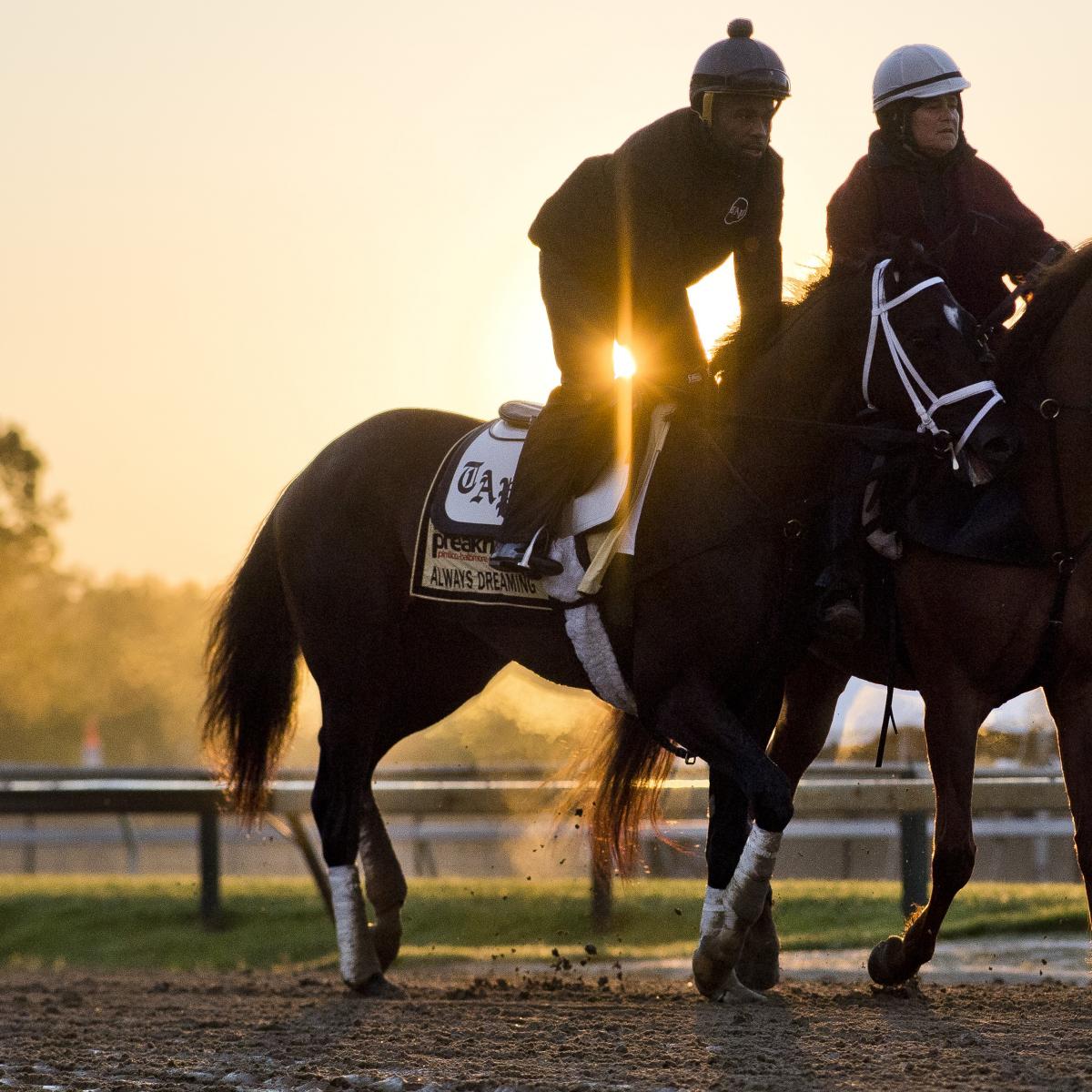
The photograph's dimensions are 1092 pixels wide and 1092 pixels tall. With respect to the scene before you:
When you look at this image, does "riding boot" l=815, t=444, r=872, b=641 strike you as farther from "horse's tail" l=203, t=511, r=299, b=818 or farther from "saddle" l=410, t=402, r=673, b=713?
"horse's tail" l=203, t=511, r=299, b=818

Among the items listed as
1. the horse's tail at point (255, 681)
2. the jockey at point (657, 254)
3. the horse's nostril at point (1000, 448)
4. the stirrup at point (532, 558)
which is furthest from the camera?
the horse's tail at point (255, 681)

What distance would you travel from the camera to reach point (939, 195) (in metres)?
7.28

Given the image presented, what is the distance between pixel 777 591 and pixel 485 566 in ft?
4.27

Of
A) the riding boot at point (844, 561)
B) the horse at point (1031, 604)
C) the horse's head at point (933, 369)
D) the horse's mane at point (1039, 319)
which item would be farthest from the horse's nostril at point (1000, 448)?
the riding boot at point (844, 561)

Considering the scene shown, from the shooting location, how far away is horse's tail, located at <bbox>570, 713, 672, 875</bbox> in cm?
761

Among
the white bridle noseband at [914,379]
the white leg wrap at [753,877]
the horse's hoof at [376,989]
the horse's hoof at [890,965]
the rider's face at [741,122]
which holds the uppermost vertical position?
the rider's face at [741,122]

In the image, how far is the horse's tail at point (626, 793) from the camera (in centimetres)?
761

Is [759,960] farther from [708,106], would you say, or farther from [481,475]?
[708,106]

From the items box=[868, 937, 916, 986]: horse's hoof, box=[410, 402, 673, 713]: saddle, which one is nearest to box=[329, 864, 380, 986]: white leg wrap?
box=[410, 402, 673, 713]: saddle

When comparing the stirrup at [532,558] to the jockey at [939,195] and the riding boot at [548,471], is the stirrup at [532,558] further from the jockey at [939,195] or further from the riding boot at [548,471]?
the jockey at [939,195]

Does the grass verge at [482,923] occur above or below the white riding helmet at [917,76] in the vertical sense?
below

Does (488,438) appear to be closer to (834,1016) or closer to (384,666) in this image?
(384,666)

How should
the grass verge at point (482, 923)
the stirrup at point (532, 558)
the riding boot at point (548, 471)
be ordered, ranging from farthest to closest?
1. the grass verge at point (482, 923)
2. the stirrup at point (532, 558)
3. the riding boot at point (548, 471)

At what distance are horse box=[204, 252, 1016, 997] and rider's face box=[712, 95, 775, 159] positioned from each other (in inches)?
22.6
